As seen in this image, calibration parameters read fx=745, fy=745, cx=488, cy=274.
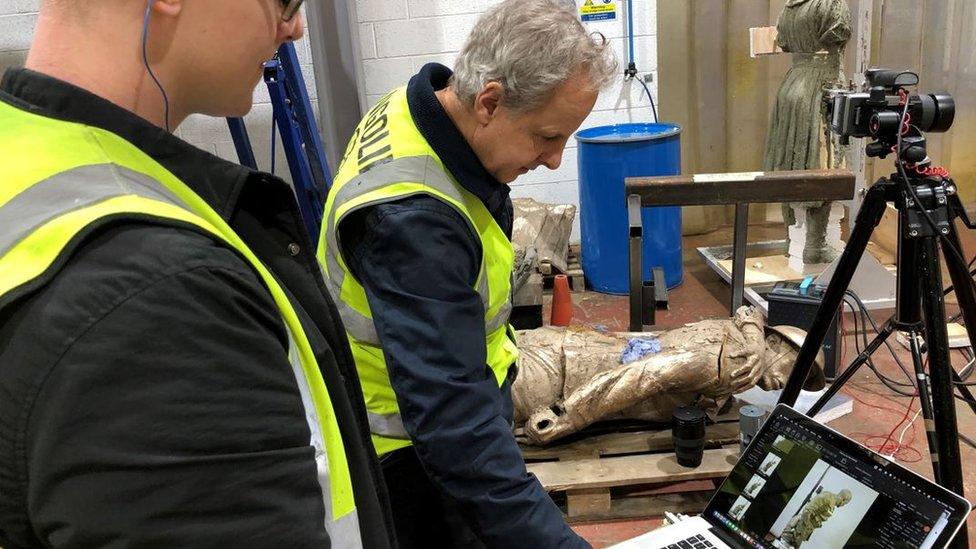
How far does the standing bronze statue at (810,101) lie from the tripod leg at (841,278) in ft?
6.42

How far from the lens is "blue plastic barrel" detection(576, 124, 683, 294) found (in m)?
3.86

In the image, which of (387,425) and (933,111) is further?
(933,111)

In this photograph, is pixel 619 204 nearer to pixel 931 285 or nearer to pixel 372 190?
pixel 931 285

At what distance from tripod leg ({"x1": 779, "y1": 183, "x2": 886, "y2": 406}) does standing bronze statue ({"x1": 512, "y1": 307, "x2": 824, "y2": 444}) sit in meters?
0.26

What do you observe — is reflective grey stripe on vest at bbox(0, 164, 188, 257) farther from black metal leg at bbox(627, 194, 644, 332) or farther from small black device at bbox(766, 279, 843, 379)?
small black device at bbox(766, 279, 843, 379)

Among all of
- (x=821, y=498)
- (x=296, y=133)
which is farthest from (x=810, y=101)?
(x=821, y=498)

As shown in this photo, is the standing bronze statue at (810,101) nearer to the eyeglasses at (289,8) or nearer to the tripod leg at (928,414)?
the tripod leg at (928,414)

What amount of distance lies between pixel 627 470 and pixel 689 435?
0.22m

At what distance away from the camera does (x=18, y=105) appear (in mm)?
609

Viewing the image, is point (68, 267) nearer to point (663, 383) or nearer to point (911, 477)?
point (911, 477)

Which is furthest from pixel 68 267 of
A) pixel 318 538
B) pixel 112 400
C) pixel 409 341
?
pixel 409 341

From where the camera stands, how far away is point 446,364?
1.11 m

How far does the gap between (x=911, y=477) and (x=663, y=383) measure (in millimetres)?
844

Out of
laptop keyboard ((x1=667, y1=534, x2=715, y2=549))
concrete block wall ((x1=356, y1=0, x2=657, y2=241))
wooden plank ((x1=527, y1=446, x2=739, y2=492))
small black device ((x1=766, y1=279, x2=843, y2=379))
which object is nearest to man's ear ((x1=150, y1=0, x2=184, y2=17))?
laptop keyboard ((x1=667, y1=534, x2=715, y2=549))
